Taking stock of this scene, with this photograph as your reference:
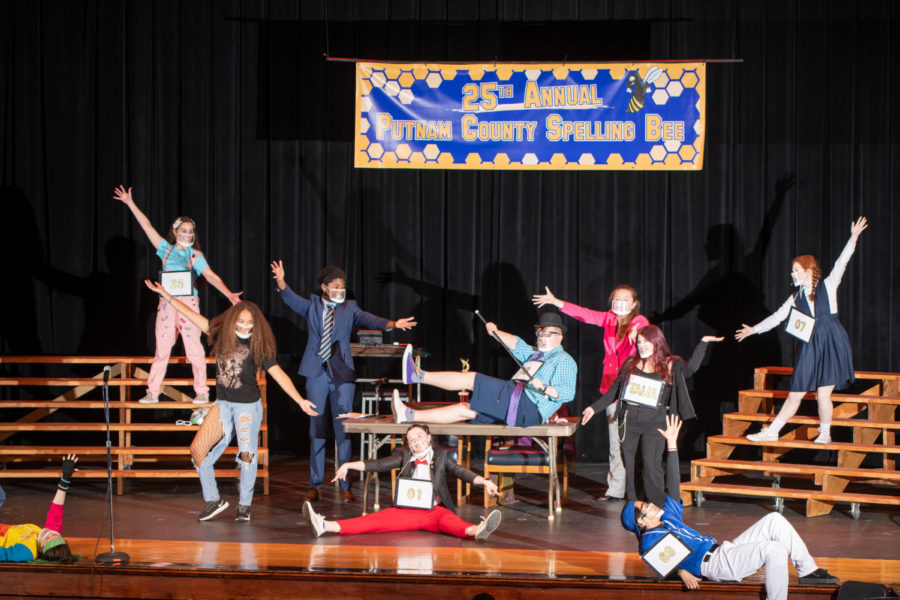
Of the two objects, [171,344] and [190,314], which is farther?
[171,344]

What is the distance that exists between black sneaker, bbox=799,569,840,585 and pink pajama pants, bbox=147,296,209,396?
4770 mm

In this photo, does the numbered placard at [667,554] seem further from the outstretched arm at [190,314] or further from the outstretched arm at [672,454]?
the outstretched arm at [190,314]

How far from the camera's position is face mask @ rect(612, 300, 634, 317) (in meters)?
7.23

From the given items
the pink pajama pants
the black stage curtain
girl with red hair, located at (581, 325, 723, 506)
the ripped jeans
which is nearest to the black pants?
girl with red hair, located at (581, 325, 723, 506)

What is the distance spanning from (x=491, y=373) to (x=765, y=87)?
12.1 feet

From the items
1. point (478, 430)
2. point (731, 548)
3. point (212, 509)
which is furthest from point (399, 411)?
point (731, 548)

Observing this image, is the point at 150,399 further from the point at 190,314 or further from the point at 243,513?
the point at 243,513

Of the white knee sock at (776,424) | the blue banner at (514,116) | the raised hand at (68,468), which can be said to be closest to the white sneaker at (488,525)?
the raised hand at (68,468)

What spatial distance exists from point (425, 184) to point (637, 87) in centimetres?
220

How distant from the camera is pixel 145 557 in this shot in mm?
5500

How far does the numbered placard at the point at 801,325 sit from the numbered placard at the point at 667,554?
2920mm

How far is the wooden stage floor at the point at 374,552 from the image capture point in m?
5.06

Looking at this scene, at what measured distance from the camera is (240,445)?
6707 millimetres

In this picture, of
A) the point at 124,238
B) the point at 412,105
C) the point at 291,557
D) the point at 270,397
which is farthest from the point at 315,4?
the point at 291,557
